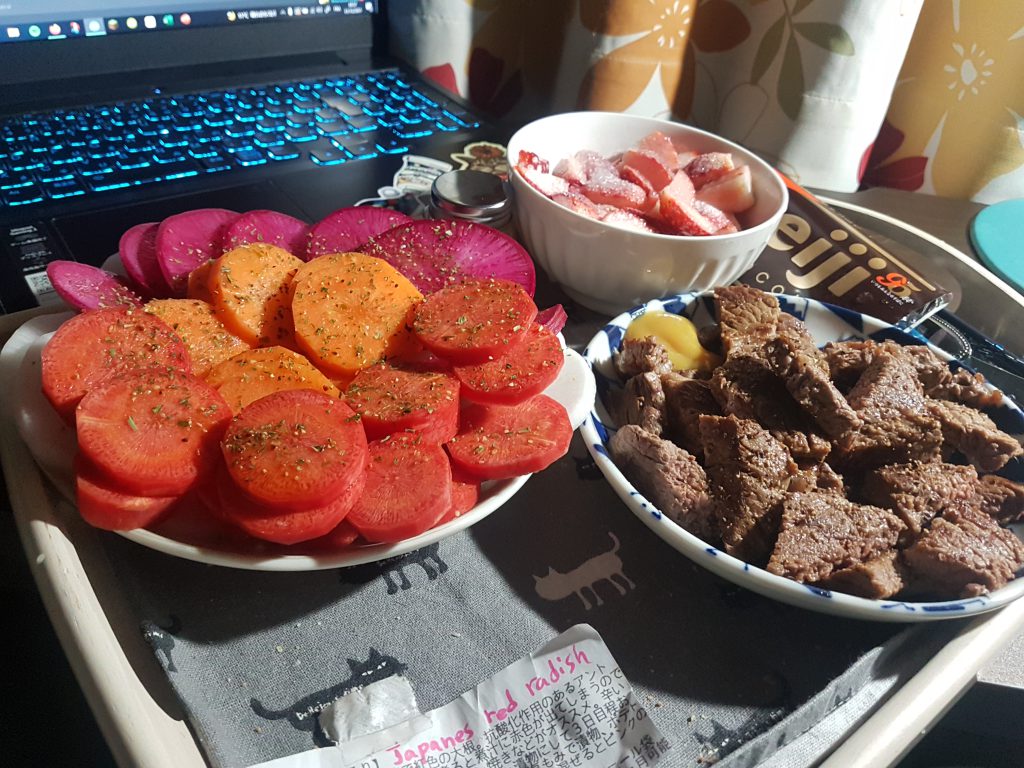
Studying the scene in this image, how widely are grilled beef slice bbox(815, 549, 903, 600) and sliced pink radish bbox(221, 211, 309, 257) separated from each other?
0.58 meters

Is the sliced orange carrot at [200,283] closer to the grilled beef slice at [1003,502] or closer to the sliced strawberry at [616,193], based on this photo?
the sliced strawberry at [616,193]

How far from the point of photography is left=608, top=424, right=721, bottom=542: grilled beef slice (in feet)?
2.00

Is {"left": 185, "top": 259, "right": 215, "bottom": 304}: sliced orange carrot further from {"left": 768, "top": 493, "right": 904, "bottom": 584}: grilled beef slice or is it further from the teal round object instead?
the teal round object

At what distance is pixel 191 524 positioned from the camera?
0.52 meters

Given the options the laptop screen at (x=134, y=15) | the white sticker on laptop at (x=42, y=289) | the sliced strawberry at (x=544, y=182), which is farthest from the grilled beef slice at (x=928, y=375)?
the laptop screen at (x=134, y=15)

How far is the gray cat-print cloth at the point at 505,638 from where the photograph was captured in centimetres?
52

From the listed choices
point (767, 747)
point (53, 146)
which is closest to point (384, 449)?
point (767, 747)

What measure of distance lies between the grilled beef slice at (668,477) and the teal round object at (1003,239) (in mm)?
788

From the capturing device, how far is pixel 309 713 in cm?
51

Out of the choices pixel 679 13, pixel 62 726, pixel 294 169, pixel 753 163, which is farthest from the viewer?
pixel 679 13

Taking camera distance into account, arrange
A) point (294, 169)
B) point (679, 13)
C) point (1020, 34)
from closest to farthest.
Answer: point (294, 169) < point (1020, 34) < point (679, 13)

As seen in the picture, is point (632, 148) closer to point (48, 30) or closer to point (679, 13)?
point (679, 13)

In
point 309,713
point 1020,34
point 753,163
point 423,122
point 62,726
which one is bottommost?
point 62,726

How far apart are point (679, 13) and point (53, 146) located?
3.30 feet
